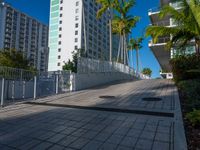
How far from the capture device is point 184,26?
876 cm

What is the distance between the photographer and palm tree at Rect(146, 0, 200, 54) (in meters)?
7.84

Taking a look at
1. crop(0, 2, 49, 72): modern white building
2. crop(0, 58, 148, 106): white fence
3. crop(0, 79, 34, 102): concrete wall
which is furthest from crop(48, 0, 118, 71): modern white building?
crop(0, 79, 34, 102): concrete wall

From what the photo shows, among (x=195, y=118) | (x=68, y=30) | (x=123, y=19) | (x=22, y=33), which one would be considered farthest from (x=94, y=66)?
(x=22, y=33)

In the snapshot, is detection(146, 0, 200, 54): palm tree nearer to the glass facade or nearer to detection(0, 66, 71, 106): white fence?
detection(0, 66, 71, 106): white fence

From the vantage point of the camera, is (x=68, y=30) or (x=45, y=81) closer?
(x=45, y=81)

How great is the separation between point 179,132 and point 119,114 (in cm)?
218

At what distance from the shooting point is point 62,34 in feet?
218

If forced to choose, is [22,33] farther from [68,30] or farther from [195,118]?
[195,118]

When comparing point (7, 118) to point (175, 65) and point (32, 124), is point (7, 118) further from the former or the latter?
point (175, 65)

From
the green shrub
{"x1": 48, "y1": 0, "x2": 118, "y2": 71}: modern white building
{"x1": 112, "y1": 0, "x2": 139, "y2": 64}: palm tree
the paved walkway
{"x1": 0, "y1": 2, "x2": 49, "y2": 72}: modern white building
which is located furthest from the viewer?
{"x1": 0, "y1": 2, "x2": 49, "y2": 72}: modern white building

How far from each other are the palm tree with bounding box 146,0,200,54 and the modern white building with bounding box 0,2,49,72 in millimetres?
73048

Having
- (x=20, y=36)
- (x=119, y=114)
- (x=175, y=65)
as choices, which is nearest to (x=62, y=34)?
(x=20, y=36)

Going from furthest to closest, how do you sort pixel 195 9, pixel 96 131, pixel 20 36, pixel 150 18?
pixel 20 36
pixel 150 18
pixel 195 9
pixel 96 131

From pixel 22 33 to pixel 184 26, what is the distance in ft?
322
